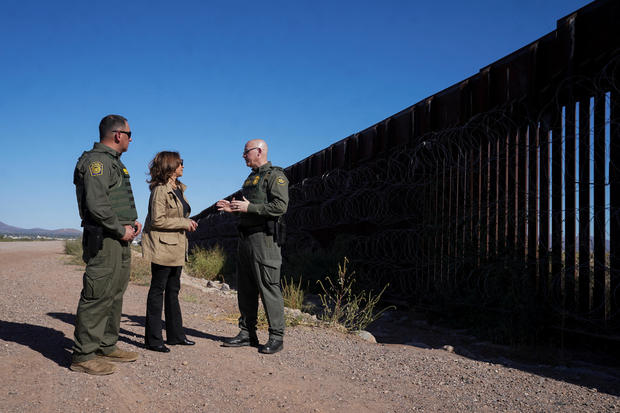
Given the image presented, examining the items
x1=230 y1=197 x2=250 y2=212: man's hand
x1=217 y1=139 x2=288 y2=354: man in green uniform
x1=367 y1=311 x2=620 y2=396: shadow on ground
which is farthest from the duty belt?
x1=367 y1=311 x2=620 y2=396: shadow on ground

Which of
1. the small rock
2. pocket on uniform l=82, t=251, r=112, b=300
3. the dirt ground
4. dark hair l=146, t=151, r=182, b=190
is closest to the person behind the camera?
the dirt ground

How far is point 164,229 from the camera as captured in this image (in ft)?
14.1

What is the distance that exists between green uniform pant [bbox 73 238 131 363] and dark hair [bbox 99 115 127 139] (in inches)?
33.6

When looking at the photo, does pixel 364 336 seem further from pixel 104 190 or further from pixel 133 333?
pixel 104 190

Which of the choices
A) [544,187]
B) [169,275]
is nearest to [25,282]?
[169,275]

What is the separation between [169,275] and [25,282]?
6.12m

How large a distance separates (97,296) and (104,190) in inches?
30.6

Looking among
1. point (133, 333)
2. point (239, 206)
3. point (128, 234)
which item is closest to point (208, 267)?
point (133, 333)

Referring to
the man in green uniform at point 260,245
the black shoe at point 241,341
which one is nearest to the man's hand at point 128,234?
the man in green uniform at point 260,245

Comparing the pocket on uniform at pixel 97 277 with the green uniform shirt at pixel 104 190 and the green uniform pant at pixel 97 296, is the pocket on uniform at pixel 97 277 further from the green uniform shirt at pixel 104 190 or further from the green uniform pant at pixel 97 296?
the green uniform shirt at pixel 104 190

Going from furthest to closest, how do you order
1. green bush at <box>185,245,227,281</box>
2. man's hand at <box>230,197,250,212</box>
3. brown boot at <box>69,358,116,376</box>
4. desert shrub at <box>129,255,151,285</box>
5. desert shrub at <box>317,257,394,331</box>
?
green bush at <box>185,245,227,281</box> → desert shrub at <box>129,255,151,285</box> → desert shrub at <box>317,257,394,331</box> → man's hand at <box>230,197,250,212</box> → brown boot at <box>69,358,116,376</box>

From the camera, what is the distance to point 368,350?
4.58 meters

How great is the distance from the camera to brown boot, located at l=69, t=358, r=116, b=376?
3.39 metres

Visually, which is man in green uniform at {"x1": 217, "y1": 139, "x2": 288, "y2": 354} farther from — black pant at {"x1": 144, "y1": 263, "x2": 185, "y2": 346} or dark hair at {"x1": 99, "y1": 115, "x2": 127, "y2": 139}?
dark hair at {"x1": 99, "y1": 115, "x2": 127, "y2": 139}
